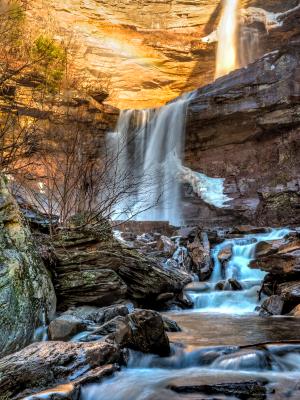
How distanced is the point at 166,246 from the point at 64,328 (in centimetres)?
595

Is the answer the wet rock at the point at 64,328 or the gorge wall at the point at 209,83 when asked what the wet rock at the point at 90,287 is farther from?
the gorge wall at the point at 209,83

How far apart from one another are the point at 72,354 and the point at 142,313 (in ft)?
2.64

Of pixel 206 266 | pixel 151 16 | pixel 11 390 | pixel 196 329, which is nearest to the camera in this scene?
pixel 11 390

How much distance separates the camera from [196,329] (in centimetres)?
519

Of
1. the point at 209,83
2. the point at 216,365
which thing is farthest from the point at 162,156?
the point at 216,365

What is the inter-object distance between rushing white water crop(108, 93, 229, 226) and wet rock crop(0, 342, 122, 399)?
545 inches

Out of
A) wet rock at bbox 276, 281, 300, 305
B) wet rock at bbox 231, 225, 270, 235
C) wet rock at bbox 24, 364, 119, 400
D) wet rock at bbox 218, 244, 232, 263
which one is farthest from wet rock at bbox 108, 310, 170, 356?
wet rock at bbox 231, 225, 270, 235

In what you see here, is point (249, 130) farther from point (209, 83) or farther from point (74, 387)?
point (74, 387)

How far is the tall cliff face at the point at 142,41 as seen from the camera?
25688 mm

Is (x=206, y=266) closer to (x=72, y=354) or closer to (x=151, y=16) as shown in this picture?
(x=72, y=354)

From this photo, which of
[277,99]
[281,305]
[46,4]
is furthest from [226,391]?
[46,4]

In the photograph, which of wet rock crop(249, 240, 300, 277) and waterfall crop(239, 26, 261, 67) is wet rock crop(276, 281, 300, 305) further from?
waterfall crop(239, 26, 261, 67)

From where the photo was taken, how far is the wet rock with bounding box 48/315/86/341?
4.34m

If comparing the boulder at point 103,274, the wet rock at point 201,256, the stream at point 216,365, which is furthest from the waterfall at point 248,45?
the stream at point 216,365
